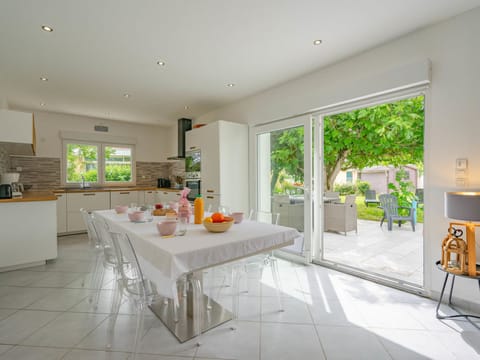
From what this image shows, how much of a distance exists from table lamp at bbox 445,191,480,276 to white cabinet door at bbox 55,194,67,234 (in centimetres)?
569

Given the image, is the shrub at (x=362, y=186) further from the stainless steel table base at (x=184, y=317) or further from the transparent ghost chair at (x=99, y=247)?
the transparent ghost chair at (x=99, y=247)

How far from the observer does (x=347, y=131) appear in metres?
5.49

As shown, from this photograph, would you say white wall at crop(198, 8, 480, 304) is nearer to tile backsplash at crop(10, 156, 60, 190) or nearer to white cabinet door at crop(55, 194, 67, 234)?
white cabinet door at crop(55, 194, 67, 234)

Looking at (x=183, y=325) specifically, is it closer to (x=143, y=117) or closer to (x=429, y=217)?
(x=429, y=217)

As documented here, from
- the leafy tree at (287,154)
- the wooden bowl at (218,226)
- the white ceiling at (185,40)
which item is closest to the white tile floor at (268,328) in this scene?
the wooden bowl at (218,226)

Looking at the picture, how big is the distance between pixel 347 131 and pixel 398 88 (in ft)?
10.6

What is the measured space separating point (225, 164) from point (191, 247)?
2.60 m

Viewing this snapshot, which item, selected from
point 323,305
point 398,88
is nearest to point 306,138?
point 398,88

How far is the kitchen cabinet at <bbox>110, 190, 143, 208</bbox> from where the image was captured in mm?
5297

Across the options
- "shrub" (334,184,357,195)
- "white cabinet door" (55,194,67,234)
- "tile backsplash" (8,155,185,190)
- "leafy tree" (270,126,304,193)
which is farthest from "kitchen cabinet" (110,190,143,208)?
"shrub" (334,184,357,195)

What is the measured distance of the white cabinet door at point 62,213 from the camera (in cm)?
473

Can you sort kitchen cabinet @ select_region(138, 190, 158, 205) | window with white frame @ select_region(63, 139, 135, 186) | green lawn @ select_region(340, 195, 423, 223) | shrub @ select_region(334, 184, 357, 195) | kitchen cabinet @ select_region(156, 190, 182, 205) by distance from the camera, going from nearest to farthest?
kitchen cabinet @ select_region(156, 190, 182, 205)
window with white frame @ select_region(63, 139, 135, 186)
kitchen cabinet @ select_region(138, 190, 158, 205)
green lawn @ select_region(340, 195, 423, 223)
shrub @ select_region(334, 184, 357, 195)

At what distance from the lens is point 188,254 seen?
4.35ft

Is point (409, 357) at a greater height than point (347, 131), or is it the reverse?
point (347, 131)
